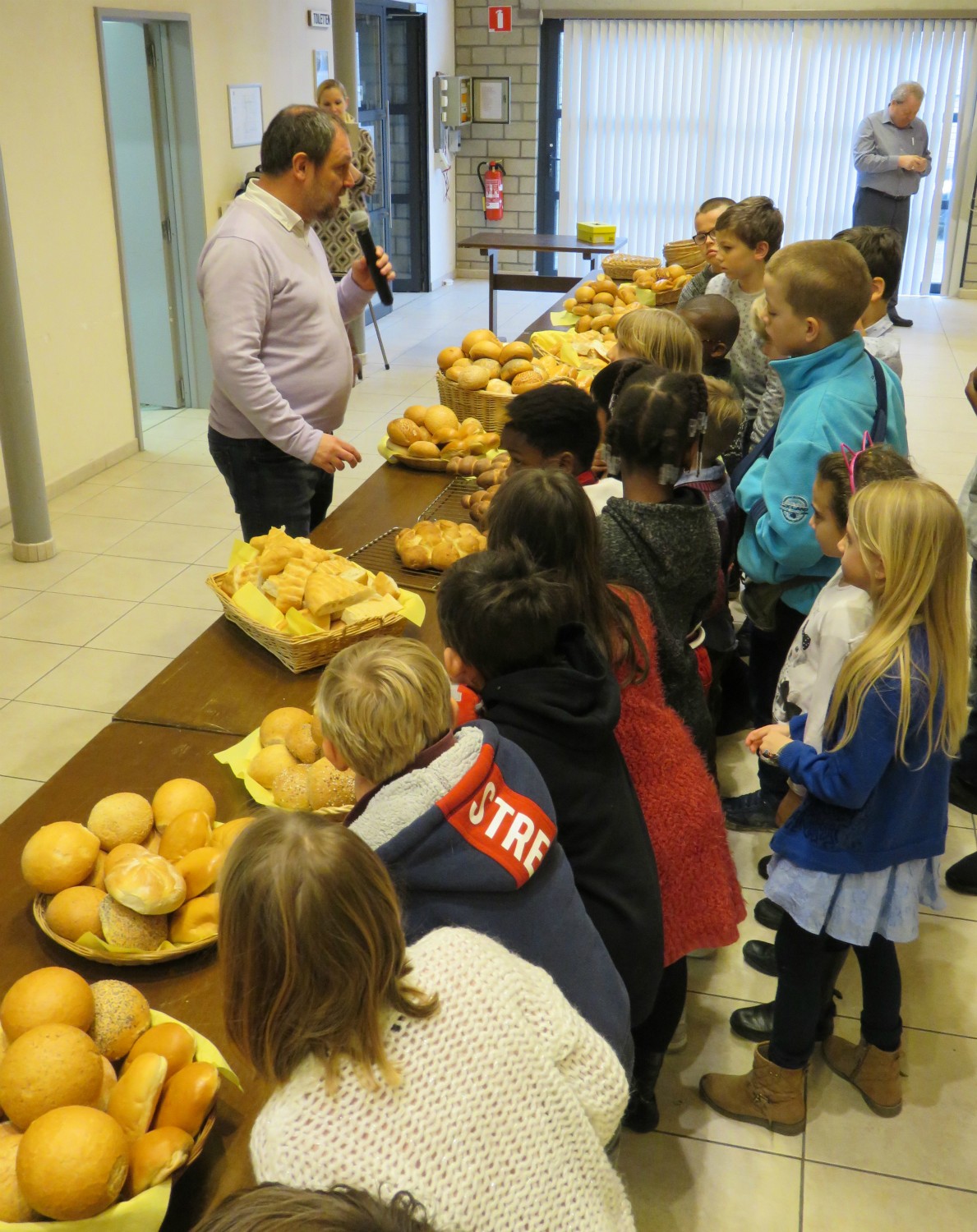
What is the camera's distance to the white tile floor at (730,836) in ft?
6.88

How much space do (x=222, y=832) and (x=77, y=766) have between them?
0.44m

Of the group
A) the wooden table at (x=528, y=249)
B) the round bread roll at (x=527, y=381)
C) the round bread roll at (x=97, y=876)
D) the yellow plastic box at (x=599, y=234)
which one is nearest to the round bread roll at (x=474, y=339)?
the round bread roll at (x=527, y=381)

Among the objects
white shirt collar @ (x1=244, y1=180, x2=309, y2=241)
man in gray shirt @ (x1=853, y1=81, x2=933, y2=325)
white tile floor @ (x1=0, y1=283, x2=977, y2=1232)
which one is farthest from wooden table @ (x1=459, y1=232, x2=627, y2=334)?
white shirt collar @ (x1=244, y1=180, x2=309, y2=241)

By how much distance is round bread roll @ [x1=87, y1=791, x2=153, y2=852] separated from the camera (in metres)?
1.66

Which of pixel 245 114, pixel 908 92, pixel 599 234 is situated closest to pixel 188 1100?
pixel 245 114

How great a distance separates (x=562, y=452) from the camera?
2.57 metres

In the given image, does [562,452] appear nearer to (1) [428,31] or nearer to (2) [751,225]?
(2) [751,225]

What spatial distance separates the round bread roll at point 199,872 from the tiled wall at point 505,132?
1127cm

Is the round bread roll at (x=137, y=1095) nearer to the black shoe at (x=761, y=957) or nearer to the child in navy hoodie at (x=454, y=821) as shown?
the child in navy hoodie at (x=454, y=821)

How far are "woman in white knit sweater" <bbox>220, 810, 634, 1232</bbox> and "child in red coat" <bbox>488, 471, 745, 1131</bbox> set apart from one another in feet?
2.67

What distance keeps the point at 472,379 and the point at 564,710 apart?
8.13 feet

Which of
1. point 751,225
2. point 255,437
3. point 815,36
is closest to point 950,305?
point 815,36

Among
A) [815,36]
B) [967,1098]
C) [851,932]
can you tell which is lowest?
[967,1098]

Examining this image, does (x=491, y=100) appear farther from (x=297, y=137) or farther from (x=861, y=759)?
(x=861, y=759)
